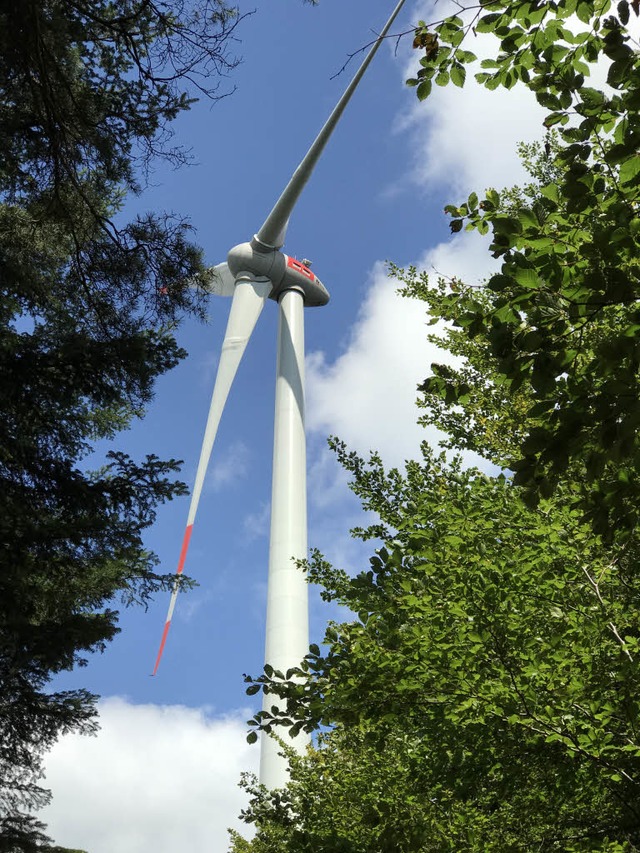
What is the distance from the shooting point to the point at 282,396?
905 inches

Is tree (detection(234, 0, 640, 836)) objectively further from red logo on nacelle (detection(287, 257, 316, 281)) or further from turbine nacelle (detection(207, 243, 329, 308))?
red logo on nacelle (detection(287, 257, 316, 281))

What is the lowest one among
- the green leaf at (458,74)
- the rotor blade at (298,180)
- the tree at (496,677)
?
the tree at (496,677)

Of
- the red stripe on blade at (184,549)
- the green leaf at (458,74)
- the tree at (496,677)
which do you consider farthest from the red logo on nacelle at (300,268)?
the green leaf at (458,74)

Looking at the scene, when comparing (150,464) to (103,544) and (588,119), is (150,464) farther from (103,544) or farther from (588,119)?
(588,119)

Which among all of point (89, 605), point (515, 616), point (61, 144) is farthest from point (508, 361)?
point (89, 605)

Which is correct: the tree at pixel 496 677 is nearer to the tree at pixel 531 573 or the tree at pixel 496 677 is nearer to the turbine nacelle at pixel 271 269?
the tree at pixel 531 573

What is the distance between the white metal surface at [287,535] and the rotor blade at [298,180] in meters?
3.32

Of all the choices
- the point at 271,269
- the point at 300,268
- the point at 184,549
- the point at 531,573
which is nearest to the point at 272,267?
the point at 271,269

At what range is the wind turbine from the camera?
18125 millimetres

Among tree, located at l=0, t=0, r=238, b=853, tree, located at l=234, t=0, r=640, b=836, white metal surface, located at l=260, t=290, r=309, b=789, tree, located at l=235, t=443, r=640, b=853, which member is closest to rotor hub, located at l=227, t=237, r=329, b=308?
white metal surface, located at l=260, t=290, r=309, b=789

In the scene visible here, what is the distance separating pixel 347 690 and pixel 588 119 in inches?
133

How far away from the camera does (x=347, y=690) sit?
184 inches

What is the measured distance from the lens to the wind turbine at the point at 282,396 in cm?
1812

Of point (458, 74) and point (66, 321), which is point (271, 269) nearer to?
point (66, 321)
